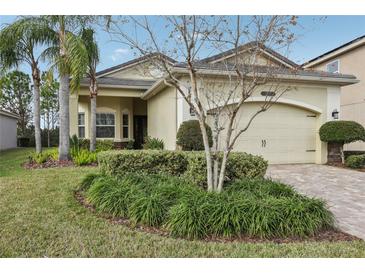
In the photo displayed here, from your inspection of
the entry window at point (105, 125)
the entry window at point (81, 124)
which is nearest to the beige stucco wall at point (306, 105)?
the entry window at point (105, 125)

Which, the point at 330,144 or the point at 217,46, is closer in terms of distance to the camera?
the point at 217,46

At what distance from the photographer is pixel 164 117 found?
1209cm

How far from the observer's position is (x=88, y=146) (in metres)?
13.5

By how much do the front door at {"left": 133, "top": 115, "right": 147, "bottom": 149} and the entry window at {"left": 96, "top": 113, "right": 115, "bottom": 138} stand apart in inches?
64.1

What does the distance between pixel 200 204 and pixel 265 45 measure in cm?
358

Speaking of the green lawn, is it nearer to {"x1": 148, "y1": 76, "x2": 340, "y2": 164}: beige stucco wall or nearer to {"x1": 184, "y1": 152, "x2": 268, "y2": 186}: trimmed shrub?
{"x1": 184, "y1": 152, "x2": 268, "y2": 186}: trimmed shrub

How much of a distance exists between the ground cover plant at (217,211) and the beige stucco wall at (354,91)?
1163 cm

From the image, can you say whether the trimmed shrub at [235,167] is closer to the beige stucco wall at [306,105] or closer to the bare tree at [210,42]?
the bare tree at [210,42]

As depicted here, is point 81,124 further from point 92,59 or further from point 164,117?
point 164,117

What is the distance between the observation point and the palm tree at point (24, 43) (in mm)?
10500

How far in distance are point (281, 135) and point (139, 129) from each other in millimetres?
8652

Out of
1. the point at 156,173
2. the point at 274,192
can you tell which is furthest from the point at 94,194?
the point at 274,192

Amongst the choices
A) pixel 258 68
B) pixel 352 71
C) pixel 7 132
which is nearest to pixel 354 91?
pixel 352 71
